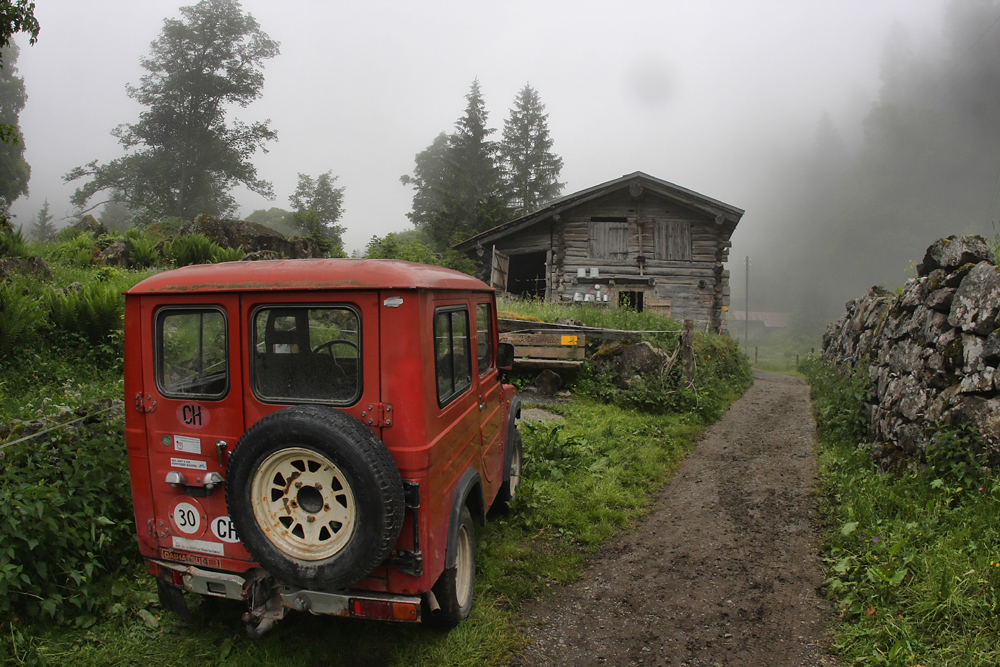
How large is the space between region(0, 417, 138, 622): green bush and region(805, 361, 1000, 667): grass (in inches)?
192

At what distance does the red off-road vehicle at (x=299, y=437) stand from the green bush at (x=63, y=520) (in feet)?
2.16

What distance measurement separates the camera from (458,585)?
357 cm

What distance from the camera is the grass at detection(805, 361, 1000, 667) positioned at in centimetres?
325

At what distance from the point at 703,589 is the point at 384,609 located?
2.65 m

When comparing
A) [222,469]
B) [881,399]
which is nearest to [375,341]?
[222,469]

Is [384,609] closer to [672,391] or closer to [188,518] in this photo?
[188,518]

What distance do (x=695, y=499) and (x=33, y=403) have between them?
6.57m

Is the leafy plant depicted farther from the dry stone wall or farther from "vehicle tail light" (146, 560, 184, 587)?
the dry stone wall

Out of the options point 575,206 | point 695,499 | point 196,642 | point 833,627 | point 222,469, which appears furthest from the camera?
point 575,206

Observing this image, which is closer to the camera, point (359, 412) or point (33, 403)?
point (359, 412)

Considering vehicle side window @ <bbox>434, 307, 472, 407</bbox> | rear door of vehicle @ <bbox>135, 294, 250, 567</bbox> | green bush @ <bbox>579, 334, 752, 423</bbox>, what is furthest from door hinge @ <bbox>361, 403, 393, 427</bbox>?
green bush @ <bbox>579, 334, 752, 423</bbox>

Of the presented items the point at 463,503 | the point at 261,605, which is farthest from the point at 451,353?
the point at 261,605

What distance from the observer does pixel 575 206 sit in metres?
18.4

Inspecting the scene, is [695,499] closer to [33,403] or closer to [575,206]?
[33,403]
